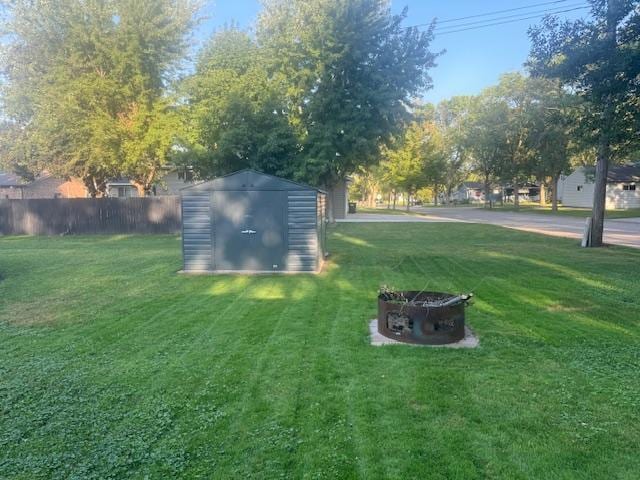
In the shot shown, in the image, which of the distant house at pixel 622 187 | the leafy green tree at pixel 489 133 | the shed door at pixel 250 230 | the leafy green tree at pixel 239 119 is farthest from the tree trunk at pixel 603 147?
the distant house at pixel 622 187

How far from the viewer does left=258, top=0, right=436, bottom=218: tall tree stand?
57.6ft

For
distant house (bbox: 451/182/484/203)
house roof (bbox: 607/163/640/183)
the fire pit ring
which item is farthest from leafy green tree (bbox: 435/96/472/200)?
the fire pit ring

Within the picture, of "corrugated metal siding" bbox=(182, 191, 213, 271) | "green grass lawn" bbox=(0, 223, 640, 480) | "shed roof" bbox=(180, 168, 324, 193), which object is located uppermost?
"shed roof" bbox=(180, 168, 324, 193)

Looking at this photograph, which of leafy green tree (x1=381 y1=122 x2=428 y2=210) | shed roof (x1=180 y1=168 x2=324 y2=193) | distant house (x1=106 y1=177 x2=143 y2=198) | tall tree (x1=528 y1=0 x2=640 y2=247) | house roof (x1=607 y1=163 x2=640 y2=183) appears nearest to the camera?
tall tree (x1=528 y1=0 x2=640 y2=247)

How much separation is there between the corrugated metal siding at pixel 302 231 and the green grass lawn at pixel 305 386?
1.36 m

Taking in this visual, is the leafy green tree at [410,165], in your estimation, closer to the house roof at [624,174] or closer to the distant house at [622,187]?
the distant house at [622,187]

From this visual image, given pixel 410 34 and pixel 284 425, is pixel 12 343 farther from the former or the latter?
pixel 410 34

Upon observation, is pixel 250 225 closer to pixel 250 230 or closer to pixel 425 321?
pixel 250 230

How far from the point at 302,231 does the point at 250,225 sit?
1.04 meters

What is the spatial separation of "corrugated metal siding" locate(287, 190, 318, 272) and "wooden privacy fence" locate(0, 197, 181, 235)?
11.4 meters

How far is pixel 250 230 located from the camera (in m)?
9.34

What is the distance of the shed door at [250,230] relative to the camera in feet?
30.2

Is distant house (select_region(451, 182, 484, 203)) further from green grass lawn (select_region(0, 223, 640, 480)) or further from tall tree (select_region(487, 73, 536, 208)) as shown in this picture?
green grass lawn (select_region(0, 223, 640, 480))

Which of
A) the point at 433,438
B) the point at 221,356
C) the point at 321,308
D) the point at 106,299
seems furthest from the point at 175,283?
the point at 433,438
